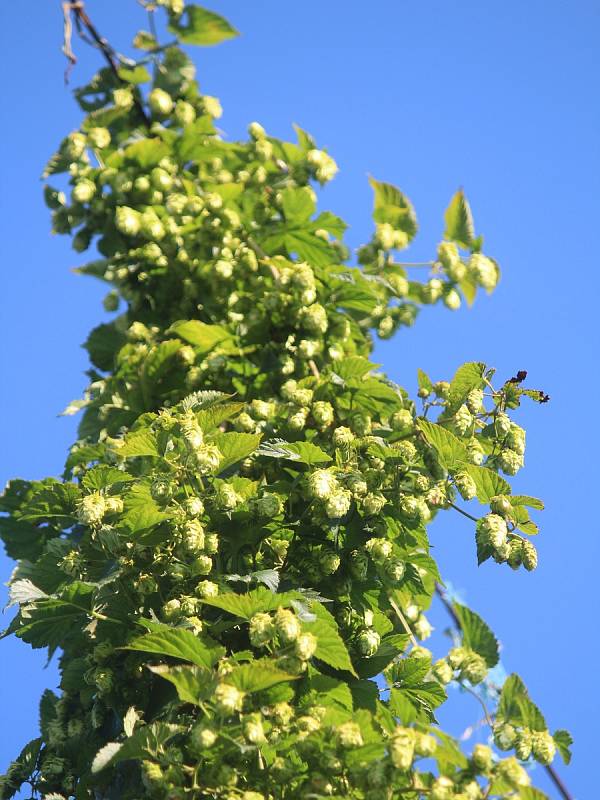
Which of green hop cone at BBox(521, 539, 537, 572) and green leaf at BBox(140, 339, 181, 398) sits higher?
green leaf at BBox(140, 339, 181, 398)

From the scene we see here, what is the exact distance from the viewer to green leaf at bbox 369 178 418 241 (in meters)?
4.48

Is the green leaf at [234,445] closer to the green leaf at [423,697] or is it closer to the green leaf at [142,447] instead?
the green leaf at [142,447]

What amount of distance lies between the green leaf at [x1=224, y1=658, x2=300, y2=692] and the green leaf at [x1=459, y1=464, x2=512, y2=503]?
38.3 inches

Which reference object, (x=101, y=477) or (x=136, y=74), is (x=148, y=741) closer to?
(x=101, y=477)

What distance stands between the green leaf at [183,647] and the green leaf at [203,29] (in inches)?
137

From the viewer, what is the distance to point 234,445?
2.88m

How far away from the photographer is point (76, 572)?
288 cm

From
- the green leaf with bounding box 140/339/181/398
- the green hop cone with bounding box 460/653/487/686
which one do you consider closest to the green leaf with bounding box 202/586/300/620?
the green hop cone with bounding box 460/653/487/686

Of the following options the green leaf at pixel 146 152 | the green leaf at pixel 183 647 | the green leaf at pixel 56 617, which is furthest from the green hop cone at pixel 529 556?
the green leaf at pixel 146 152

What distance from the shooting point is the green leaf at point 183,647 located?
2434mm

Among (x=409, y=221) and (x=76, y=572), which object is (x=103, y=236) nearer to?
(x=409, y=221)

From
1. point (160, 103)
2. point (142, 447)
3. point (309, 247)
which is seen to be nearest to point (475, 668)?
point (142, 447)

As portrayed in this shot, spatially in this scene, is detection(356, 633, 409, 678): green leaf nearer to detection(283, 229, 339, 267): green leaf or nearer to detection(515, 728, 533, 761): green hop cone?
detection(515, 728, 533, 761): green hop cone

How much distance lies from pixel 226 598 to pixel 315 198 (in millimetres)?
2352
